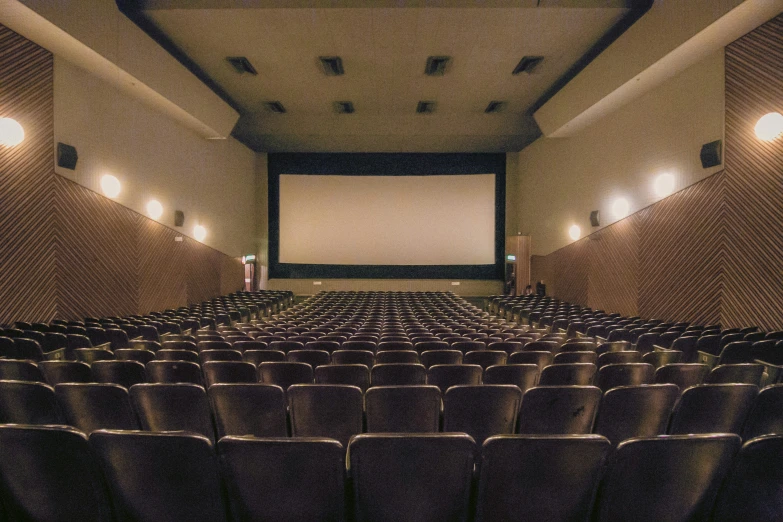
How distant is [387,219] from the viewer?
2006cm

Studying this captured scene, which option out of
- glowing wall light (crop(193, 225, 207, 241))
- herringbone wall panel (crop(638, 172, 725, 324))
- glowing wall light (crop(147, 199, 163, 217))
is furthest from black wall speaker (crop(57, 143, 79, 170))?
herringbone wall panel (crop(638, 172, 725, 324))

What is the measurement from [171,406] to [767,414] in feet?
10.3

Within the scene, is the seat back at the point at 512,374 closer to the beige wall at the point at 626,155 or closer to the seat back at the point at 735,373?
the seat back at the point at 735,373

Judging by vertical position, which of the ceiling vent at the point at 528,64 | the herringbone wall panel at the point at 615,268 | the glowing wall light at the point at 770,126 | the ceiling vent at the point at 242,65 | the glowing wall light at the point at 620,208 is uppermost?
the ceiling vent at the point at 242,65

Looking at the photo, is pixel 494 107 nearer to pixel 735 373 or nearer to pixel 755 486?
pixel 735 373

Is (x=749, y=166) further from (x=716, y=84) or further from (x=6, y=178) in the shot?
(x=6, y=178)

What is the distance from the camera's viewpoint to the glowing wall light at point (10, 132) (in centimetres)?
749

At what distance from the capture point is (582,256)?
13.7 meters

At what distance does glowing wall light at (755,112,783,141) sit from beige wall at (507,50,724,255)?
80cm

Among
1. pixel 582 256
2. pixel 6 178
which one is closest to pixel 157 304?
pixel 6 178

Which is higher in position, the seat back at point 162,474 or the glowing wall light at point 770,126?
the glowing wall light at point 770,126

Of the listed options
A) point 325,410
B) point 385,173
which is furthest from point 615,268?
point 325,410

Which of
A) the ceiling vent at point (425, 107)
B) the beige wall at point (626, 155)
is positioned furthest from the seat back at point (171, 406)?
the ceiling vent at point (425, 107)

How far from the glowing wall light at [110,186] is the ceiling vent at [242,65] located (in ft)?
13.0
